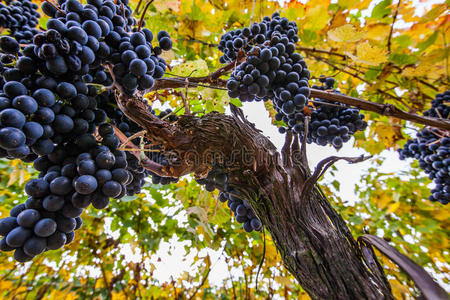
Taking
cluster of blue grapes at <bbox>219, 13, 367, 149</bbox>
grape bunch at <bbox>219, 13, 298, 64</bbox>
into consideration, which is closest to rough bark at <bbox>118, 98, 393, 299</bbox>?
cluster of blue grapes at <bbox>219, 13, 367, 149</bbox>

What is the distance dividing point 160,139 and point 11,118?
0.47m

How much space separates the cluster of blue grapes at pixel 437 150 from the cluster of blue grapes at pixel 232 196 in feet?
5.05

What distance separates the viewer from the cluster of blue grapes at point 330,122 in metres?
1.31

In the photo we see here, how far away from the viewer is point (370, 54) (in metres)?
1.39

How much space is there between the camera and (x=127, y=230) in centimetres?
278

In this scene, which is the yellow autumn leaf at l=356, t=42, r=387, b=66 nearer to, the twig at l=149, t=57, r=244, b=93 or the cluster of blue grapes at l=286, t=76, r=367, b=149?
the cluster of blue grapes at l=286, t=76, r=367, b=149

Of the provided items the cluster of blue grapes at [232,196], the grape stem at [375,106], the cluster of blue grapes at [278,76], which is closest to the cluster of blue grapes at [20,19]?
the cluster of blue grapes at [278,76]

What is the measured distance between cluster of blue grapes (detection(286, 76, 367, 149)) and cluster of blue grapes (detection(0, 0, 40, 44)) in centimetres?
154

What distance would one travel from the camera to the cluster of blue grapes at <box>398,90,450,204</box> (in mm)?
1647

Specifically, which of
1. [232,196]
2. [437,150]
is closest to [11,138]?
[232,196]

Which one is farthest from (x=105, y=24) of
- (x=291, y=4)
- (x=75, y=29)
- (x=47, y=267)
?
(x=47, y=267)

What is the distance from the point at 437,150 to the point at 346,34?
3.75 feet

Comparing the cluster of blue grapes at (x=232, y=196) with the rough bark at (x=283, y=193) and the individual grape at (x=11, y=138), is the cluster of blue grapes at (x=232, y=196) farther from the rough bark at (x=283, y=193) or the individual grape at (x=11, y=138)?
the individual grape at (x=11, y=138)

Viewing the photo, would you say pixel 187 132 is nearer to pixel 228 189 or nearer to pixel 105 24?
pixel 228 189
